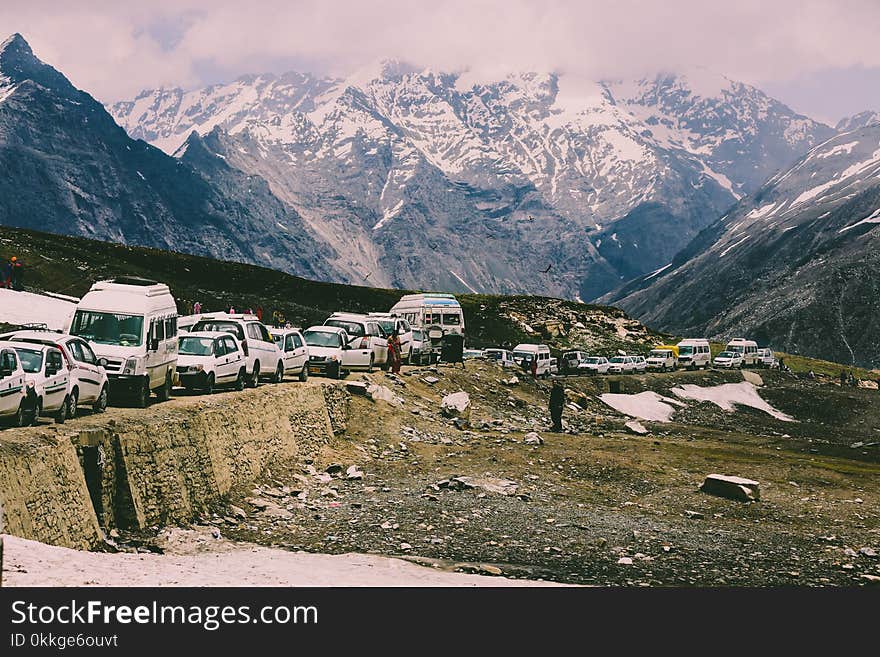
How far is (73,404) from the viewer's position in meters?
21.9

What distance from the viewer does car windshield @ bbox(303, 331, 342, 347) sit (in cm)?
4253

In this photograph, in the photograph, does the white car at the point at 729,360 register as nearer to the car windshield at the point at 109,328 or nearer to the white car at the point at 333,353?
the white car at the point at 333,353

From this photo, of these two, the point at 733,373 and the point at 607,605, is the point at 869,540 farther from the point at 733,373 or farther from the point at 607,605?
the point at 733,373

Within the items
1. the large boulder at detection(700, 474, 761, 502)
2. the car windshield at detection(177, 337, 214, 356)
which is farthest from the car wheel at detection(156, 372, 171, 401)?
the large boulder at detection(700, 474, 761, 502)

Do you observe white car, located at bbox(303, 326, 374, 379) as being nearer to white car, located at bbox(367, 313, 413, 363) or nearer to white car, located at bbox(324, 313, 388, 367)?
white car, located at bbox(324, 313, 388, 367)

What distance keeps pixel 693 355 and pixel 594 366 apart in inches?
685

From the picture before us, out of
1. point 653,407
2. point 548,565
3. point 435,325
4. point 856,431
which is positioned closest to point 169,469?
point 548,565

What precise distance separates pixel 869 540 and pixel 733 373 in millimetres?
57747

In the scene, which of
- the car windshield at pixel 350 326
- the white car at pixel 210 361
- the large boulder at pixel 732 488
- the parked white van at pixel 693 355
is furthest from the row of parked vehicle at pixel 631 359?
the white car at pixel 210 361

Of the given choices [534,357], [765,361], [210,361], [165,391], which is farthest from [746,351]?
[165,391]

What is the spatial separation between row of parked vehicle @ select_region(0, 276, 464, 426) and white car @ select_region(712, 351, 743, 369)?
56.5 meters

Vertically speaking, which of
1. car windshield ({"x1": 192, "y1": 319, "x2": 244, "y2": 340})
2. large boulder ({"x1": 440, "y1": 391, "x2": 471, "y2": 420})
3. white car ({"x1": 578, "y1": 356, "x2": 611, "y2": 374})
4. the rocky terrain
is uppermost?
car windshield ({"x1": 192, "y1": 319, "x2": 244, "y2": 340})

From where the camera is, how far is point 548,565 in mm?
21938

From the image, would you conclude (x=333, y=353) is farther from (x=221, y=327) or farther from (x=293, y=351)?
(x=221, y=327)
